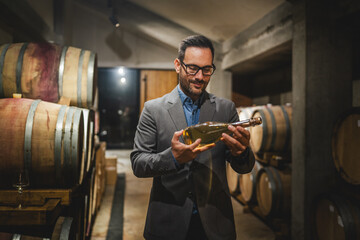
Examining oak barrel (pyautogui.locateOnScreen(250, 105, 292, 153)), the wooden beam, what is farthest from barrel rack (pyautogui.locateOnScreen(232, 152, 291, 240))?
the wooden beam

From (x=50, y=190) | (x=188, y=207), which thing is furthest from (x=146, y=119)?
(x=50, y=190)

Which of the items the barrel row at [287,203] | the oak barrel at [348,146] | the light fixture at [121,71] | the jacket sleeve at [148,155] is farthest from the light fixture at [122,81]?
the jacket sleeve at [148,155]

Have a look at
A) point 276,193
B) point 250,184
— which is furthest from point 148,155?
point 250,184

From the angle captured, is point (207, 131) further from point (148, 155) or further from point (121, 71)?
point (121, 71)

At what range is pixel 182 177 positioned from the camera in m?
1.33

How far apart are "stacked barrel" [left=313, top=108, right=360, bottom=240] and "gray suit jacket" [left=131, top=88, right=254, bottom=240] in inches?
64.3

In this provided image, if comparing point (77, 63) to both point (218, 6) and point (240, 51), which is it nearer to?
point (218, 6)

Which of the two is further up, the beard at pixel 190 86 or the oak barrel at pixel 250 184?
the beard at pixel 190 86

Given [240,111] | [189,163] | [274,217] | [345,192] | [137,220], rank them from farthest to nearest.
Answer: [240,111], [137,220], [274,217], [345,192], [189,163]

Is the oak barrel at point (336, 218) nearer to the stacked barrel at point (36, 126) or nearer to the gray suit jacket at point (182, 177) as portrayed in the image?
the gray suit jacket at point (182, 177)

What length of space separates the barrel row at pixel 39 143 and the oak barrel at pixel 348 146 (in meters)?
2.42

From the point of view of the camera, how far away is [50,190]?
1956mm

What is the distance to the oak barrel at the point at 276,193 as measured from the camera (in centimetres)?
370

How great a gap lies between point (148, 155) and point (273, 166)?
3163 mm
